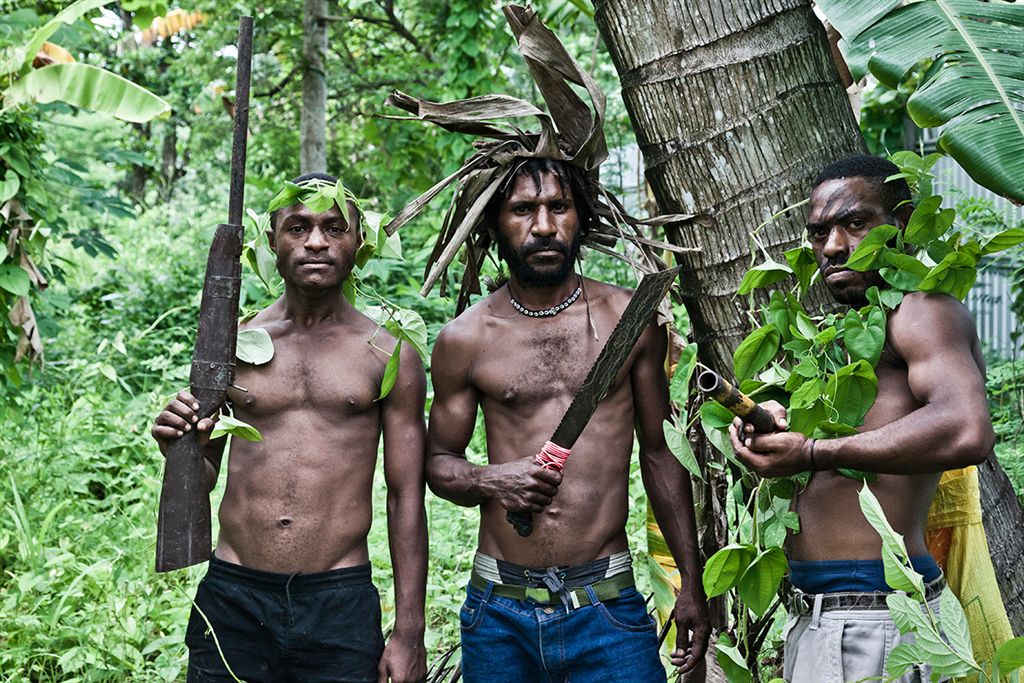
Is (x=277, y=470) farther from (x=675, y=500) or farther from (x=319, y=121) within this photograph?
(x=319, y=121)

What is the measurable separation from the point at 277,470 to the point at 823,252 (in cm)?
160

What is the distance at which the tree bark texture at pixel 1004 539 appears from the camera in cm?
300

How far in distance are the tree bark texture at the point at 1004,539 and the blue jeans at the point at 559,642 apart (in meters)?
0.97

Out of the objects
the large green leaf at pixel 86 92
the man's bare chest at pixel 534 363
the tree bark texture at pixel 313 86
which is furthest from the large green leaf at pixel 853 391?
the tree bark texture at pixel 313 86

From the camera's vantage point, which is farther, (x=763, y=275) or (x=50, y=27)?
(x=50, y=27)

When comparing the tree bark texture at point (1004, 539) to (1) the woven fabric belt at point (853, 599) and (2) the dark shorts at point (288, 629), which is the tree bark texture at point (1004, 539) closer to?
(1) the woven fabric belt at point (853, 599)

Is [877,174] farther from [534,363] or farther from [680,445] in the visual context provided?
[534,363]

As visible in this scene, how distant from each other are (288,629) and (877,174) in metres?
1.96

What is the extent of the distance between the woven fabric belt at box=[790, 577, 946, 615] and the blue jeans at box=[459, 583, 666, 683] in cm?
49

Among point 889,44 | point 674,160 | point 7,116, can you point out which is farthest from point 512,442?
point 7,116

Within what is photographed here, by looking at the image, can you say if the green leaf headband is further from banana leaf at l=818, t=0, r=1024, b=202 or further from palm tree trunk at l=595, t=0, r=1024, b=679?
banana leaf at l=818, t=0, r=1024, b=202

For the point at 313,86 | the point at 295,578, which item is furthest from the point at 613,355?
the point at 313,86

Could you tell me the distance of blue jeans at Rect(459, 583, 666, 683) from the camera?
9.36ft

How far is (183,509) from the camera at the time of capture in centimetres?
287
